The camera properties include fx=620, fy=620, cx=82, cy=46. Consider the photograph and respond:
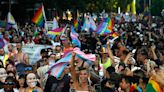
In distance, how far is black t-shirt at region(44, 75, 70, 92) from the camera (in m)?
9.11

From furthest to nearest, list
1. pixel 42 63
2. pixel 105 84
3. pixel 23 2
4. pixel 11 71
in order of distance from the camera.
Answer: pixel 23 2
pixel 42 63
pixel 11 71
pixel 105 84

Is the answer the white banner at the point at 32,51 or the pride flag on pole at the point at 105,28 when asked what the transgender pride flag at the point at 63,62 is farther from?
the pride flag on pole at the point at 105,28

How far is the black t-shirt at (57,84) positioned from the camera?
9109 millimetres

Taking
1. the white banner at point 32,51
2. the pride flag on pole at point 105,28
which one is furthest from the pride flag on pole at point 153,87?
the pride flag on pole at point 105,28

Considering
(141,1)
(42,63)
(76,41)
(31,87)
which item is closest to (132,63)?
(42,63)

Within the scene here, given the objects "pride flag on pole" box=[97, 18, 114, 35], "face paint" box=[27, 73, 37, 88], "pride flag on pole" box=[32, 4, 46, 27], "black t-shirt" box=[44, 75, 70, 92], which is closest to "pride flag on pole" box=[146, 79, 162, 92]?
"black t-shirt" box=[44, 75, 70, 92]

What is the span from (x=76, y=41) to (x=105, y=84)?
7816mm

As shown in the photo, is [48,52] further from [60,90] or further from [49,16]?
[49,16]

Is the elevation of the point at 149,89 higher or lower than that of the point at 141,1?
higher

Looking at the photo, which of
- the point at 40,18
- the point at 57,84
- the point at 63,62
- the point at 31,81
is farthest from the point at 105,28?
the point at 31,81

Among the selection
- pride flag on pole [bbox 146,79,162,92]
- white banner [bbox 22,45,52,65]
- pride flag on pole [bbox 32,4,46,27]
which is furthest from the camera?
pride flag on pole [bbox 32,4,46,27]

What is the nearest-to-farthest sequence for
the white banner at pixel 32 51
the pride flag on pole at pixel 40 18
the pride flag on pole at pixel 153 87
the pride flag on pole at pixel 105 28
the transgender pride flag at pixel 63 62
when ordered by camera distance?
the pride flag on pole at pixel 153 87
the transgender pride flag at pixel 63 62
the white banner at pixel 32 51
the pride flag on pole at pixel 40 18
the pride flag on pole at pixel 105 28

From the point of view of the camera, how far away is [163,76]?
786 centimetres

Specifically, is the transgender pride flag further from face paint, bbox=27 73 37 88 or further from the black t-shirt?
face paint, bbox=27 73 37 88
